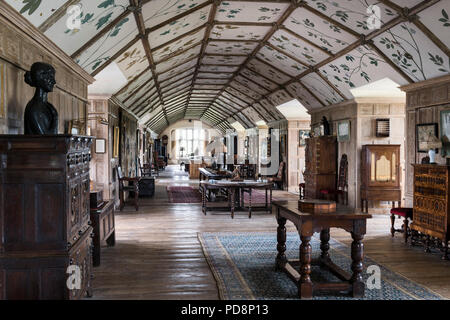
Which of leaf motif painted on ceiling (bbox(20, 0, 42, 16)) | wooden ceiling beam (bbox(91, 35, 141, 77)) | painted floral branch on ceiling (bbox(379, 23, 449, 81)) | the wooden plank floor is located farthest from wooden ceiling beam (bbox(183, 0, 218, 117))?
the wooden plank floor

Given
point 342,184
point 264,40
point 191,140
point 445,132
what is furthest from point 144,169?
point 191,140

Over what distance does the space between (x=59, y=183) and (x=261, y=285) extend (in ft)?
8.10

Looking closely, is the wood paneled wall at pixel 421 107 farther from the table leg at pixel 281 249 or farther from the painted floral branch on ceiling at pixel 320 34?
the table leg at pixel 281 249

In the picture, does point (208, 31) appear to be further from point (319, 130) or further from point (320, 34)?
point (319, 130)

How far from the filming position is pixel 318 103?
39.3 ft

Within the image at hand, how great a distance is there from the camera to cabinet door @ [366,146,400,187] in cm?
957

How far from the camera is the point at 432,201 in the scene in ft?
19.9

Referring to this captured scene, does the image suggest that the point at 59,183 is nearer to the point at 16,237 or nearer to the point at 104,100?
the point at 16,237

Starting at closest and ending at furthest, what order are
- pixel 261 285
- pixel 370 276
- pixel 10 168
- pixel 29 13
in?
pixel 10 168 → pixel 29 13 → pixel 261 285 → pixel 370 276

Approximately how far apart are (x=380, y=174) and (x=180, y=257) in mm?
5900

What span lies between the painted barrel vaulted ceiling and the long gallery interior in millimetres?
39

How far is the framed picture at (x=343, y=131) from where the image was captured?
1036 centimetres

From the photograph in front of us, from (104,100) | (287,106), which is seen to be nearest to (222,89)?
(287,106)

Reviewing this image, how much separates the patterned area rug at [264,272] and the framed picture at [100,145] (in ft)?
11.9
